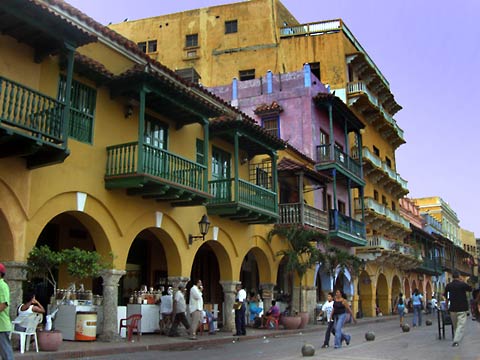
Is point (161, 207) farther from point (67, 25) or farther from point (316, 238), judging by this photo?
point (316, 238)

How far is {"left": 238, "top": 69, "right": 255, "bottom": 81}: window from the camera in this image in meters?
36.4

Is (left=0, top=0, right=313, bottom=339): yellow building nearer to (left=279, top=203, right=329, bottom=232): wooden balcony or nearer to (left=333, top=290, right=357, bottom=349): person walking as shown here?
(left=279, top=203, right=329, bottom=232): wooden balcony

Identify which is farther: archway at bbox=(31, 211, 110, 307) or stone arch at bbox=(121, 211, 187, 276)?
stone arch at bbox=(121, 211, 187, 276)

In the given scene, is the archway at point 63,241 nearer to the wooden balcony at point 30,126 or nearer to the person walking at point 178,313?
the person walking at point 178,313

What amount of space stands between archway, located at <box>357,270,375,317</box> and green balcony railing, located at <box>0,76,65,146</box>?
27.5m

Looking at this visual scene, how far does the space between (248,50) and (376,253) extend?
48.2 ft

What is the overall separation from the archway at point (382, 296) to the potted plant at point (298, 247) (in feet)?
58.7

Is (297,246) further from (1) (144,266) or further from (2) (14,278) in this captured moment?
(2) (14,278)

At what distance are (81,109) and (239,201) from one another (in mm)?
6476

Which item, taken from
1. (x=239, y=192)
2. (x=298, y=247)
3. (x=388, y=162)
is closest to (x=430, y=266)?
(x=388, y=162)

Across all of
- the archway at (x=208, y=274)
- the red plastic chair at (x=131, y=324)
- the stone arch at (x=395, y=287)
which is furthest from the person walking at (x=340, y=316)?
the stone arch at (x=395, y=287)

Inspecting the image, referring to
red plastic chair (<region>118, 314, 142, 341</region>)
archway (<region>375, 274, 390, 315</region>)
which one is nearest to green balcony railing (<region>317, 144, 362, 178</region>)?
archway (<region>375, 274, 390, 315</region>)

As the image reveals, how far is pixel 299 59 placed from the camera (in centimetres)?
3669

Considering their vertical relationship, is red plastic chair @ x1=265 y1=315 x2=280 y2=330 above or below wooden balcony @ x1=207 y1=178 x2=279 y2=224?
below
